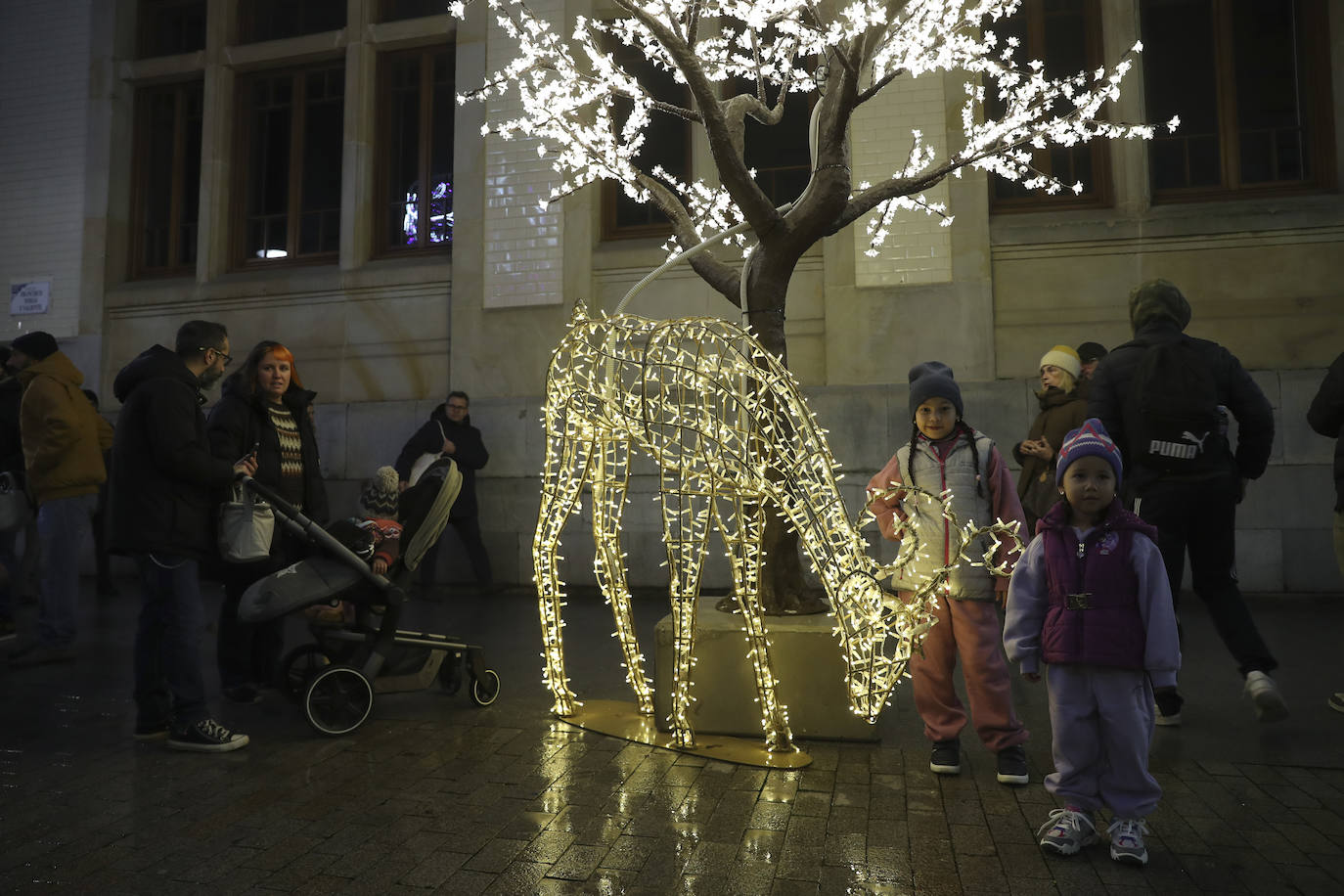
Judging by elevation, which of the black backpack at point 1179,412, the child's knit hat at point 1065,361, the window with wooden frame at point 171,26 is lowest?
the black backpack at point 1179,412

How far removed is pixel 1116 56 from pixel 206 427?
8.89 metres

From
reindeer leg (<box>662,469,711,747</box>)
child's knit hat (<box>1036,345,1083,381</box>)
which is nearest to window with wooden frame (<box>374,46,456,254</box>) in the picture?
child's knit hat (<box>1036,345,1083,381</box>)

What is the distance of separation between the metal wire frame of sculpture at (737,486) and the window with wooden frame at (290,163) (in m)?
8.37

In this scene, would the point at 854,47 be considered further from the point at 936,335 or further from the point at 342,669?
the point at 936,335

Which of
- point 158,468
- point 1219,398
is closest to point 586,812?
point 158,468

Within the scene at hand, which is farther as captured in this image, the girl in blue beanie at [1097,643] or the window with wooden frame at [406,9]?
the window with wooden frame at [406,9]

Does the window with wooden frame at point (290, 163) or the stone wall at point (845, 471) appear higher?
the window with wooden frame at point (290, 163)

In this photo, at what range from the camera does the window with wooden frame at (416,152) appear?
36.3 ft

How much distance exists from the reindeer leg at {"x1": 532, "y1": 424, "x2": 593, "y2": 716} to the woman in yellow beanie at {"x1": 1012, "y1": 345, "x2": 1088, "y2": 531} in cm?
296

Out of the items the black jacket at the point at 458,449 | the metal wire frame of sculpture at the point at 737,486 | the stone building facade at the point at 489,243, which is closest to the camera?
the metal wire frame of sculpture at the point at 737,486

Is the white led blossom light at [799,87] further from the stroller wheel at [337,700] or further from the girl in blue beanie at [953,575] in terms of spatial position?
the stroller wheel at [337,700]

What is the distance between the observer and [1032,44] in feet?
30.9

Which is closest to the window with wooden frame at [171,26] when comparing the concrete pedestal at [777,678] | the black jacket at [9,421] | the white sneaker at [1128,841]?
the black jacket at [9,421]

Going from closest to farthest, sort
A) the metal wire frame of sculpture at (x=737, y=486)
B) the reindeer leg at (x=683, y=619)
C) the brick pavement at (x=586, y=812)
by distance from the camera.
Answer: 1. the brick pavement at (x=586, y=812)
2. the metal wire frame of sculpture at (x=737, y=486)
3. the reindeer leg at (x=683, y=619)
